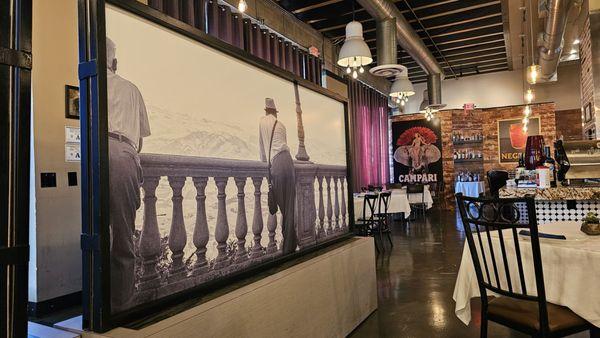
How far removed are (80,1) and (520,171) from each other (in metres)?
4.59

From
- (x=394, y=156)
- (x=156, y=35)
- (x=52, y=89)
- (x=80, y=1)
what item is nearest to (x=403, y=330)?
(x=156, y=35)

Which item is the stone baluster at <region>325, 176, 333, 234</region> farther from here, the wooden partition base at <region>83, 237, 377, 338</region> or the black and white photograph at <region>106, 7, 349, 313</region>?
the black and white photograph at <region>106, 7, 349, 313</region>

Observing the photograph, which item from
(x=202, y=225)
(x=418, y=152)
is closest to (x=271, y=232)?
(x=202, y=225)

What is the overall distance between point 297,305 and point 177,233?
2.76 feet

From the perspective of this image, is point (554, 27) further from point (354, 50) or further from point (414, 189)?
point (414, 189)

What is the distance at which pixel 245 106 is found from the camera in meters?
2.01

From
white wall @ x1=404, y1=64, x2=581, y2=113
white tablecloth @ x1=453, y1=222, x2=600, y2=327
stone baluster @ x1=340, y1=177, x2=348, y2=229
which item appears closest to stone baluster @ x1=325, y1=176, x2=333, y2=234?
stone baluster @ x1=340, y1=177, x2=348, y2=229

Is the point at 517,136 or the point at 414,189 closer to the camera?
the point at 414,189

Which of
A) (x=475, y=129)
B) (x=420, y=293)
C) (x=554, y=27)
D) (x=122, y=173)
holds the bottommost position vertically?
(x=420, y=293)

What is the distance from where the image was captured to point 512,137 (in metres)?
11.4

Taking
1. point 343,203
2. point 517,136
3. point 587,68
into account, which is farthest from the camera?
point 517,136

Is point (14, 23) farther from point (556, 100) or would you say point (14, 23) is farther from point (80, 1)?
point (556, 100)

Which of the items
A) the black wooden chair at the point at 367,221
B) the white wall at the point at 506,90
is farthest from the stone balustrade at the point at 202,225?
the white wall at the point at 506,90

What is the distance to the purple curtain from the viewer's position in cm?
908
